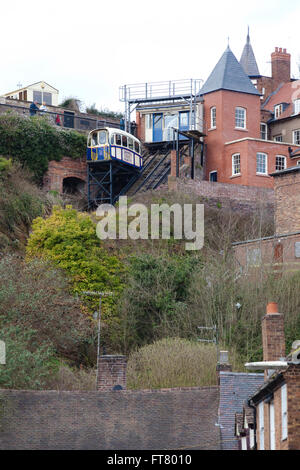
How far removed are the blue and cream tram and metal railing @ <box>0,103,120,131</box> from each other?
3229mm

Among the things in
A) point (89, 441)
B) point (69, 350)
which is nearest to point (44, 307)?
point (69, 350)

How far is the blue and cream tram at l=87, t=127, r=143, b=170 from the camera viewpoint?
5491 cm

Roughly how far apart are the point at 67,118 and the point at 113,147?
6.80 metres

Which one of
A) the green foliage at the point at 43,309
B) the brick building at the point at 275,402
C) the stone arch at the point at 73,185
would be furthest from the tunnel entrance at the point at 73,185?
the brick building at the point at 275,402

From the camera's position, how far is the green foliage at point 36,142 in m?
54.3

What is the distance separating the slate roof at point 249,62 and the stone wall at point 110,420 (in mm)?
47895

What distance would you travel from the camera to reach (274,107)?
220 ft

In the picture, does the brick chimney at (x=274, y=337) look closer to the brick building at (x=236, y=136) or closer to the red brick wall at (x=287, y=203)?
the red brick wall at (x=287, y=203)

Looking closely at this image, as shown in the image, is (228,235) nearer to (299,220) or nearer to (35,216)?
(299,220)

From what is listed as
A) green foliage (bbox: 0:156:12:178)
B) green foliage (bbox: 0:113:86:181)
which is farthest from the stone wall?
green foliage (bbox: 0:113:86:181)

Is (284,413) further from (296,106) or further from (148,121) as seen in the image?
(296,106)

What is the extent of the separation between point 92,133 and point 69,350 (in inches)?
780

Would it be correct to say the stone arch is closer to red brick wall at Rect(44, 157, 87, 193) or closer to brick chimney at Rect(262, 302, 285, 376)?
red brick wall at Rect(44, 157, 87, 193)

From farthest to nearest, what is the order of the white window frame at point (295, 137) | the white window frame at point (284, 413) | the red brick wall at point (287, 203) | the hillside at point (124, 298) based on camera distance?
the white window frame at point (295, 137) < the red brick wall at point (287, 203) < the hillside at point (124, 298) < the white window frame at point (284, 413)
